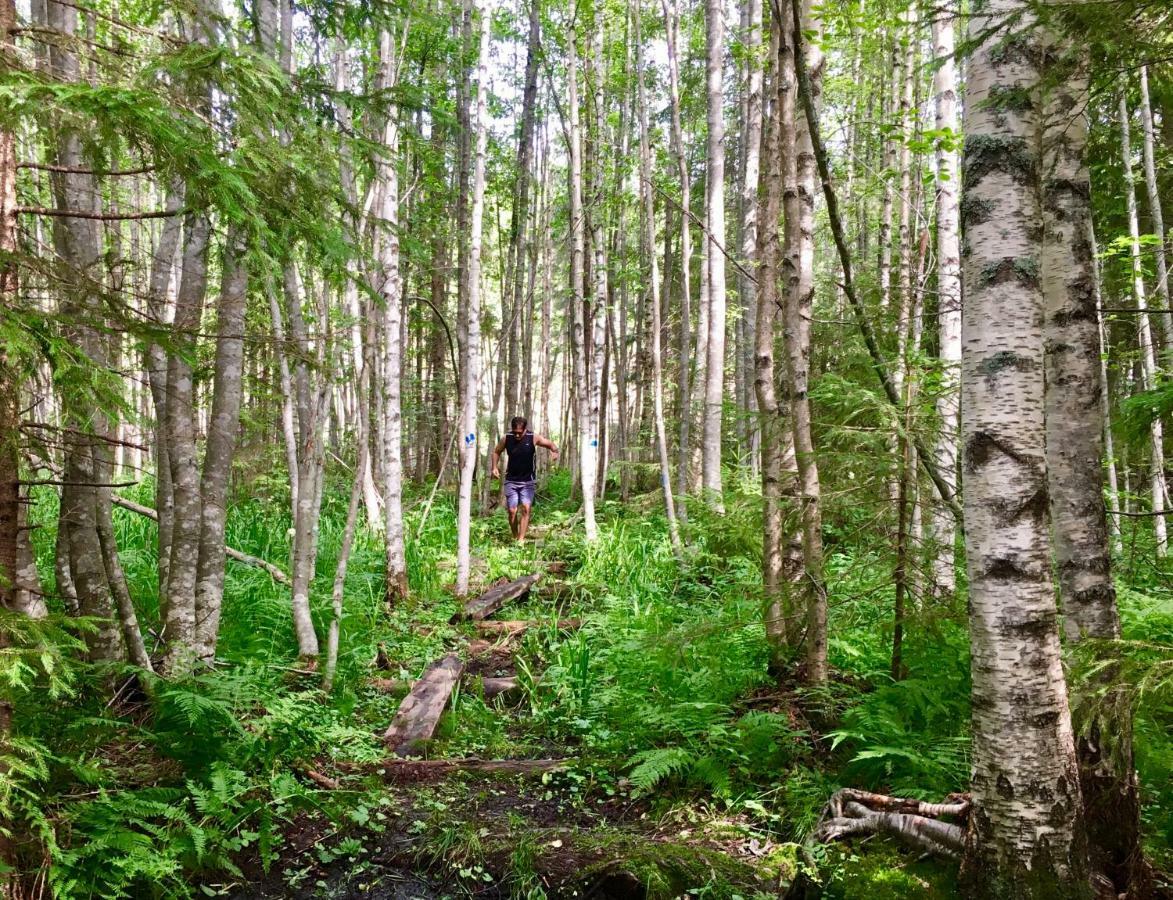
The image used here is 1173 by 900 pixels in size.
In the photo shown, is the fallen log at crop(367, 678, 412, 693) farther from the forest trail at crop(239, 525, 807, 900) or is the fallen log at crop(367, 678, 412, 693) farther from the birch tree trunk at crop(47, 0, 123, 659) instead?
the birch tree trunk at crop(47, 0, 123, 659)

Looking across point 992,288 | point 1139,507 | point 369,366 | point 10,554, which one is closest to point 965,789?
point 992,288

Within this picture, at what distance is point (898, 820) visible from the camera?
267cm

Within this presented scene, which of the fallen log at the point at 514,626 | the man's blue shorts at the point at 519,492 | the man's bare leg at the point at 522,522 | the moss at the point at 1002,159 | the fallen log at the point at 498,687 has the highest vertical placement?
the moss at the point at 1002,159

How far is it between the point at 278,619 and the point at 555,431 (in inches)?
1313

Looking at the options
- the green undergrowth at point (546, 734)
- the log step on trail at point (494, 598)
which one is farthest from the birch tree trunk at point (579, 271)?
the green undergrowth at point (546, 734)

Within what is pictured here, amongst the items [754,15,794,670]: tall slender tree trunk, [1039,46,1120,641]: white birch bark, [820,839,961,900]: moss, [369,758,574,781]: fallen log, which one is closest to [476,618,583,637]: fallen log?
[369,758,574,781]: fallen log

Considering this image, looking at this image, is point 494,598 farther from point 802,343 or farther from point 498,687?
point 802,343

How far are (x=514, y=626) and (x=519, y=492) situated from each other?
3.19 meters

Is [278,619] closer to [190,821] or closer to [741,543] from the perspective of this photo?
[190,821]

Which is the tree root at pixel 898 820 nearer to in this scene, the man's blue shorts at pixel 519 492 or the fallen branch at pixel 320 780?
the fallen branch at pixel 320 780

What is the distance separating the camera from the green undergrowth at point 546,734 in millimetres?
2652

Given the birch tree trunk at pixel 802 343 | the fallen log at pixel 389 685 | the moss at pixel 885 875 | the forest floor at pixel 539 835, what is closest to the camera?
the moss at pixel 885 875

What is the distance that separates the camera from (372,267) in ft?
14.0

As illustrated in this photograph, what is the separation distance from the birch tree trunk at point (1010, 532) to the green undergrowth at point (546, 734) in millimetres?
270
